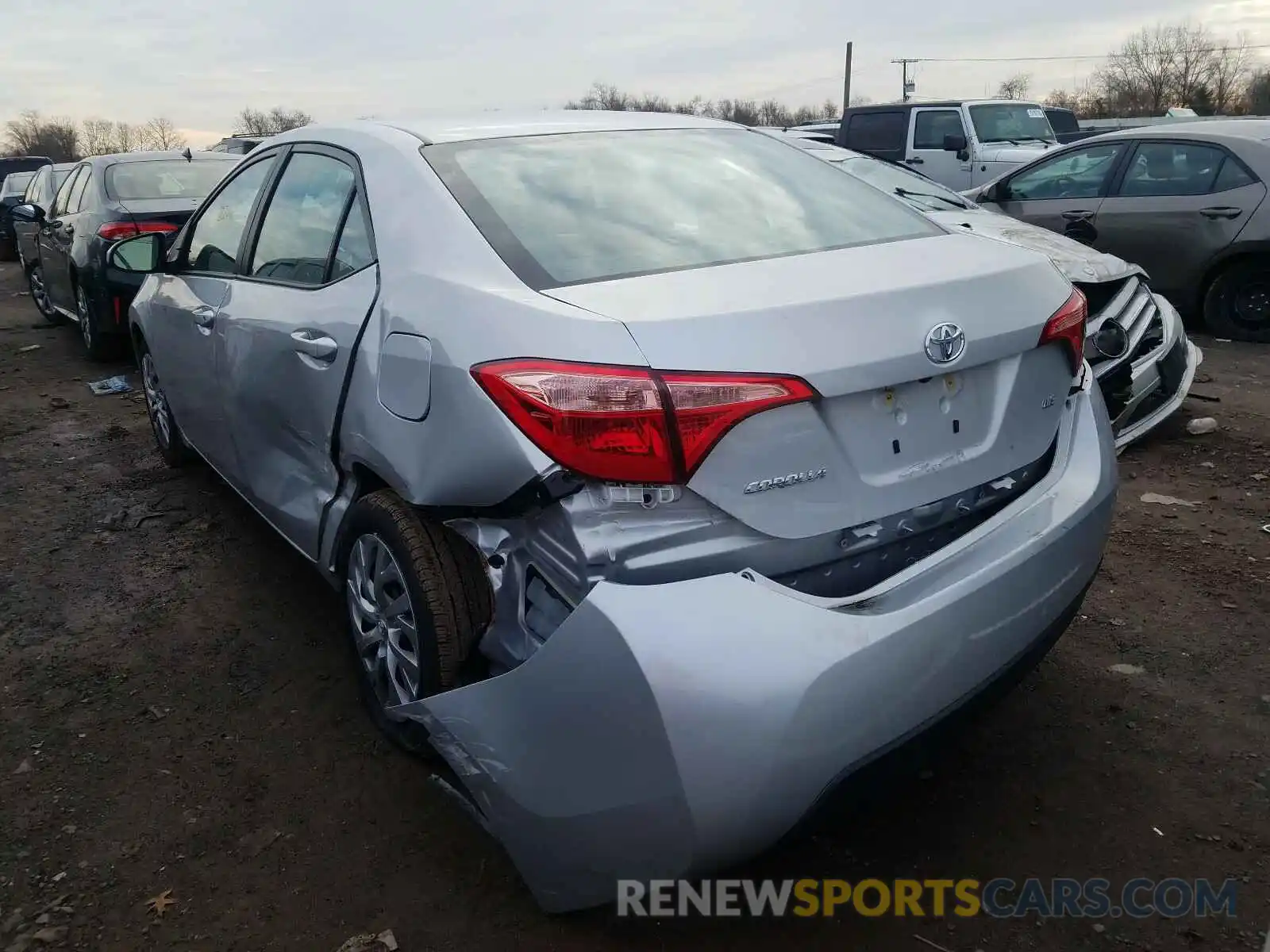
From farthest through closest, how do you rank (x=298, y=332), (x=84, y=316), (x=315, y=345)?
(x=84, y=316) < (x=298, y=332) < (x=315, y=345)

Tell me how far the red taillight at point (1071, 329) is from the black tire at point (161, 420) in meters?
4.09

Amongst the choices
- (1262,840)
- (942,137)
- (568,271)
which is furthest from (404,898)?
(942,137)

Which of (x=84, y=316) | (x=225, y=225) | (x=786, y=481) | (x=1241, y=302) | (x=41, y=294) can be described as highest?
(x=225, y=225)

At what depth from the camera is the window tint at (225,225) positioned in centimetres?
371

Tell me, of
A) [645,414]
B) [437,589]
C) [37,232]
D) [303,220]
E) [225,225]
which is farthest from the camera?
[37,232]

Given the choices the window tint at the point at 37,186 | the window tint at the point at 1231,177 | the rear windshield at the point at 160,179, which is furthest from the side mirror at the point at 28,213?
the window tint at the point at 1231,177

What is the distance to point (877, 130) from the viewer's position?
15227mm

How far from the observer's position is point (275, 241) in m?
3.39

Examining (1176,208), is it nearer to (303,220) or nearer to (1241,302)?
(1241,302)

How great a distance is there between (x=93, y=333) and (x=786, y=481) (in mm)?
8004

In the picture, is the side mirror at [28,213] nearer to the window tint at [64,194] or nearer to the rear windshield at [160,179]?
the window tint at [64,194]

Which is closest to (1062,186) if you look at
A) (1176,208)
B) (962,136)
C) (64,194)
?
(1176,208)

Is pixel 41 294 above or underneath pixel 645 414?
underneath

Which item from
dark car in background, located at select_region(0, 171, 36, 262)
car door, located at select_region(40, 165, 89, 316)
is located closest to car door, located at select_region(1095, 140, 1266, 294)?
car door, located at select_region(40, 165, 89, 316)
